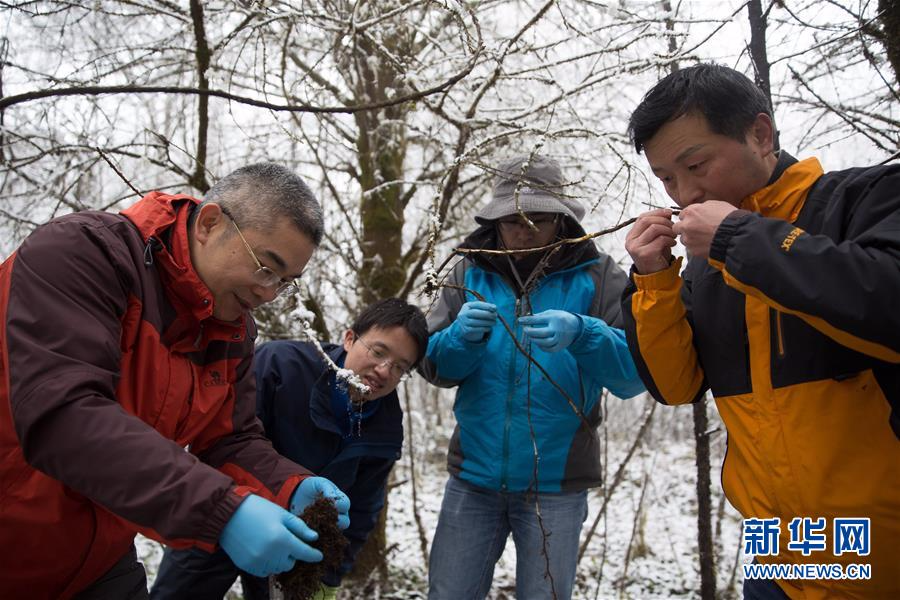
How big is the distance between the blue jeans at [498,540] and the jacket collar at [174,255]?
1.31 metres

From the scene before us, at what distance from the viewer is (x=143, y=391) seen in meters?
1.47

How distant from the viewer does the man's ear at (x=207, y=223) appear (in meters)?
1.58

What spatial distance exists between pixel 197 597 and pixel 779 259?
7.71 feet

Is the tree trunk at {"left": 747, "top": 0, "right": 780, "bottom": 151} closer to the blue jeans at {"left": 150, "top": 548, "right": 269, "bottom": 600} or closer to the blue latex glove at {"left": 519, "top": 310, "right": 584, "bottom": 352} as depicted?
the blue latex glove at {"left": 519, "top": 310, "right": 584, "bottom": 352}

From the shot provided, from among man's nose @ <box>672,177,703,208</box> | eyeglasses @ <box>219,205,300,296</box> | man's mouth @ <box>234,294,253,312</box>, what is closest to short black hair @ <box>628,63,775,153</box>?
man's nose @ <box>672,177,703,208</box>

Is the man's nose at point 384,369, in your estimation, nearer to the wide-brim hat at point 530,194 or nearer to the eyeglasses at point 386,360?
the eyeglasses at point 386,360

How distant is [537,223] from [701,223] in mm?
1133

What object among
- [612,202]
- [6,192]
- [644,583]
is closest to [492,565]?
[644,583]

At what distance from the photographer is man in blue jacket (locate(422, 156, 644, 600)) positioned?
222cm

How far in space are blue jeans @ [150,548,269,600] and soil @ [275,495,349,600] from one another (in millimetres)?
842

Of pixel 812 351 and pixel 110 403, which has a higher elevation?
pixel 812 351

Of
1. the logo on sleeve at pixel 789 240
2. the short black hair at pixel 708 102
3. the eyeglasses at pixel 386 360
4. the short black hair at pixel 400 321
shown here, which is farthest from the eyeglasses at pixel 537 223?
the logo on sleeve at pixel 789 240

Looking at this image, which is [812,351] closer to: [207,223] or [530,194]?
[530,194]

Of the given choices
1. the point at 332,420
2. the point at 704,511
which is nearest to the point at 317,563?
the point at 332,420
